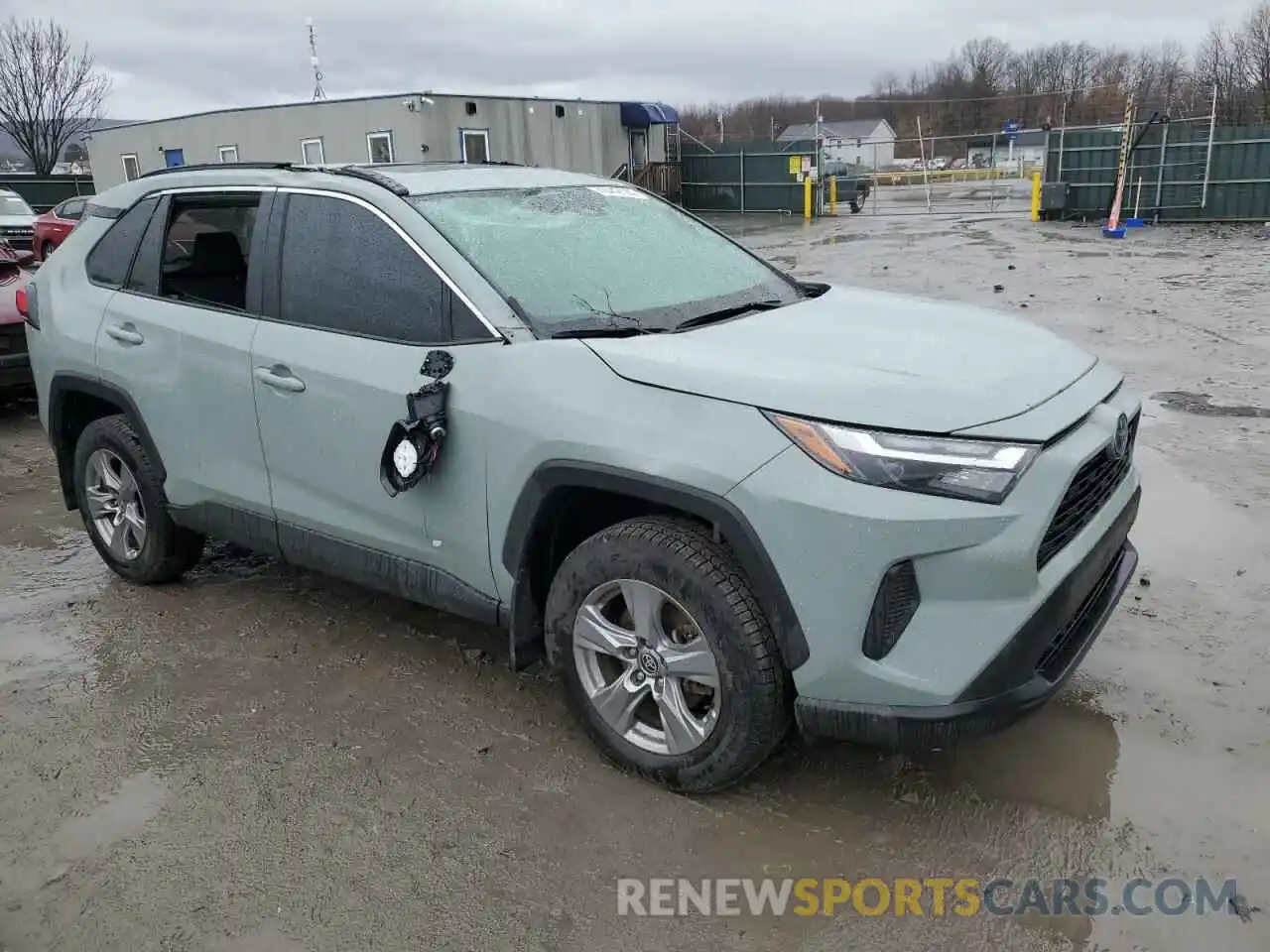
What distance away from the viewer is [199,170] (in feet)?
13.9

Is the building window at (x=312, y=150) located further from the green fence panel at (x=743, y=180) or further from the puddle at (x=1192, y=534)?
the puddle at (x=1192, y=534)

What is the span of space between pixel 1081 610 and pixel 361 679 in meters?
2.49

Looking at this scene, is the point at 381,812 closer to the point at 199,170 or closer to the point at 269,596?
the point at 269,596

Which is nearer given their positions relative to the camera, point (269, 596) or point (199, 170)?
point (199, 170)

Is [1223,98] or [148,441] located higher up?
[1223,98]

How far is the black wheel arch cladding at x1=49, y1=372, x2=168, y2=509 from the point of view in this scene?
13.8ft

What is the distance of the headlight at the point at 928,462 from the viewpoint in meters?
2.46

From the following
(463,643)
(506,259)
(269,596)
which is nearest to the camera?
(506,259)

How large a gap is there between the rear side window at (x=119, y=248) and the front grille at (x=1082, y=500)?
377 centimetres

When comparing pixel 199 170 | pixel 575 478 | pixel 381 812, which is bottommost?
pixel 381 812

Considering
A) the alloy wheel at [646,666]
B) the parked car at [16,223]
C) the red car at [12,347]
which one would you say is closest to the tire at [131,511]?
the alloy wheel at [646,666]

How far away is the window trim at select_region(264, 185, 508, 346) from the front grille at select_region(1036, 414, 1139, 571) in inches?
63.9

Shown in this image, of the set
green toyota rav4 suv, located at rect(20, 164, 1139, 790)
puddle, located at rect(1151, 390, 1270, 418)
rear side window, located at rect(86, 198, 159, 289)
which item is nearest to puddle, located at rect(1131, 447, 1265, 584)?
green toyota rav4 suv, located at rect(20, 164, 1139, 790)

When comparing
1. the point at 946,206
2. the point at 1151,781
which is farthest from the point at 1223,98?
the point at 1151,781
